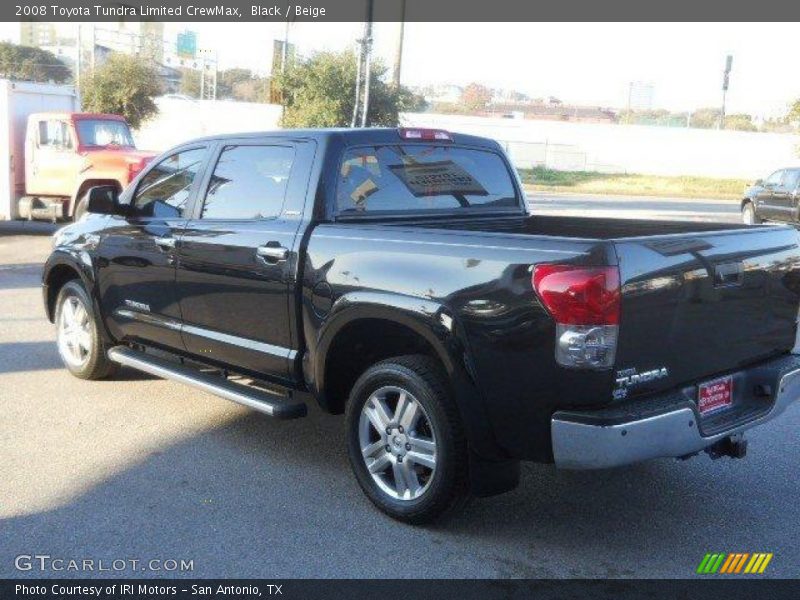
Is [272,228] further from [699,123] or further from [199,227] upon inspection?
[699,123]


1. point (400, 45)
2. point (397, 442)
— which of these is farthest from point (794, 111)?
point (397, 442)

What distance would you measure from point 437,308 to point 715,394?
136 cm

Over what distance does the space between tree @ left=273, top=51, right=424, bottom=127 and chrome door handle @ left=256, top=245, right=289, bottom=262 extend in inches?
916

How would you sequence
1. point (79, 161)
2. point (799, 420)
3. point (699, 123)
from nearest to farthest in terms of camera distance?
point (799, 420) < point (79, 161) < point (699, 123)

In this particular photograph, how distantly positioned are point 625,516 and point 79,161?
1463cm

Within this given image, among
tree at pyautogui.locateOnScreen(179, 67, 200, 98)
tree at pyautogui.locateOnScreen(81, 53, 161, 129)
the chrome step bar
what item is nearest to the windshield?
the chrome step bar

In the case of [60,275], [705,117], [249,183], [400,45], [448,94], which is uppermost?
[448,94]

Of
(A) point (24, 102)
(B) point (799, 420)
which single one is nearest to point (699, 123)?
(A) point (24, 102)

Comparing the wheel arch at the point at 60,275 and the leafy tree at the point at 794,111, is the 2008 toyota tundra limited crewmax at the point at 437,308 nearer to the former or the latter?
the wheel arch at the point at 60,275

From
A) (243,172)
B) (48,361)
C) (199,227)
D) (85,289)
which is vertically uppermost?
(243,172)

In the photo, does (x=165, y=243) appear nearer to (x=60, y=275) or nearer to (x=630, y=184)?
(x=60, y=275)

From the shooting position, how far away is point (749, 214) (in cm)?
2425

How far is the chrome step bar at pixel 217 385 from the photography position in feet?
16.3

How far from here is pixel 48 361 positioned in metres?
7.63
